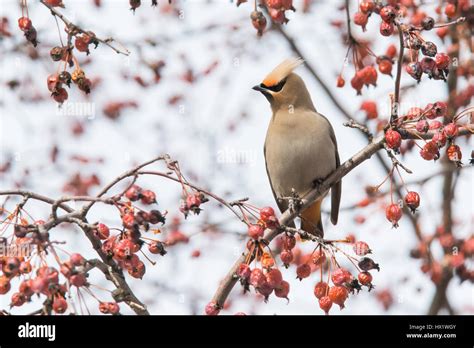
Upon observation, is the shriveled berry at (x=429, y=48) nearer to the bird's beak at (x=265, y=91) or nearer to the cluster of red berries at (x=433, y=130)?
the cluster of red berries at (x=433, y=130)

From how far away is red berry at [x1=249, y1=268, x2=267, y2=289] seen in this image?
2.71m

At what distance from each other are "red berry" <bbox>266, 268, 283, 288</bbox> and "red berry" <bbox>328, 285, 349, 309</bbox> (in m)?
0.25

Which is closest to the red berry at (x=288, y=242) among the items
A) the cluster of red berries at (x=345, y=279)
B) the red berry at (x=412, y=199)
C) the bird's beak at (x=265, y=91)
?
the cluster of red berries at (x=345, y=279)

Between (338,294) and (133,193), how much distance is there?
33.5 inches

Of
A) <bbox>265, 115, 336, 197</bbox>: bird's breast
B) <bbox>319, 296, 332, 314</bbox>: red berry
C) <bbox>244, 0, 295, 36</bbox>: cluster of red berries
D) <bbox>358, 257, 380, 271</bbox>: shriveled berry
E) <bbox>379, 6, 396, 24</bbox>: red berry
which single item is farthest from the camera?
<bbox>265, 115, 336, 197</bbox>: bird's breast

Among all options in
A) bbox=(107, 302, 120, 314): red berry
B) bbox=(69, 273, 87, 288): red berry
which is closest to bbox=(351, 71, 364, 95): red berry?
bbox=(107, 302, 120, 314): red berry

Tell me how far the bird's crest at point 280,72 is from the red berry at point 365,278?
230cm

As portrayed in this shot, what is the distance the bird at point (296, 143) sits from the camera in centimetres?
462

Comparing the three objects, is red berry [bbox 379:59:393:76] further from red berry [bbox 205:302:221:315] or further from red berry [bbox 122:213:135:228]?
red berry [bbox 122:213:135:228]

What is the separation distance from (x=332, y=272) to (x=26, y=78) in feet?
12.6

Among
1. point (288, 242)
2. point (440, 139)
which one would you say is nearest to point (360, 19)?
point (440, 139)

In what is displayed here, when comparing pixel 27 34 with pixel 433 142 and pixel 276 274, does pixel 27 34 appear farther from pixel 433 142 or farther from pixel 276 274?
pixel 433 142
